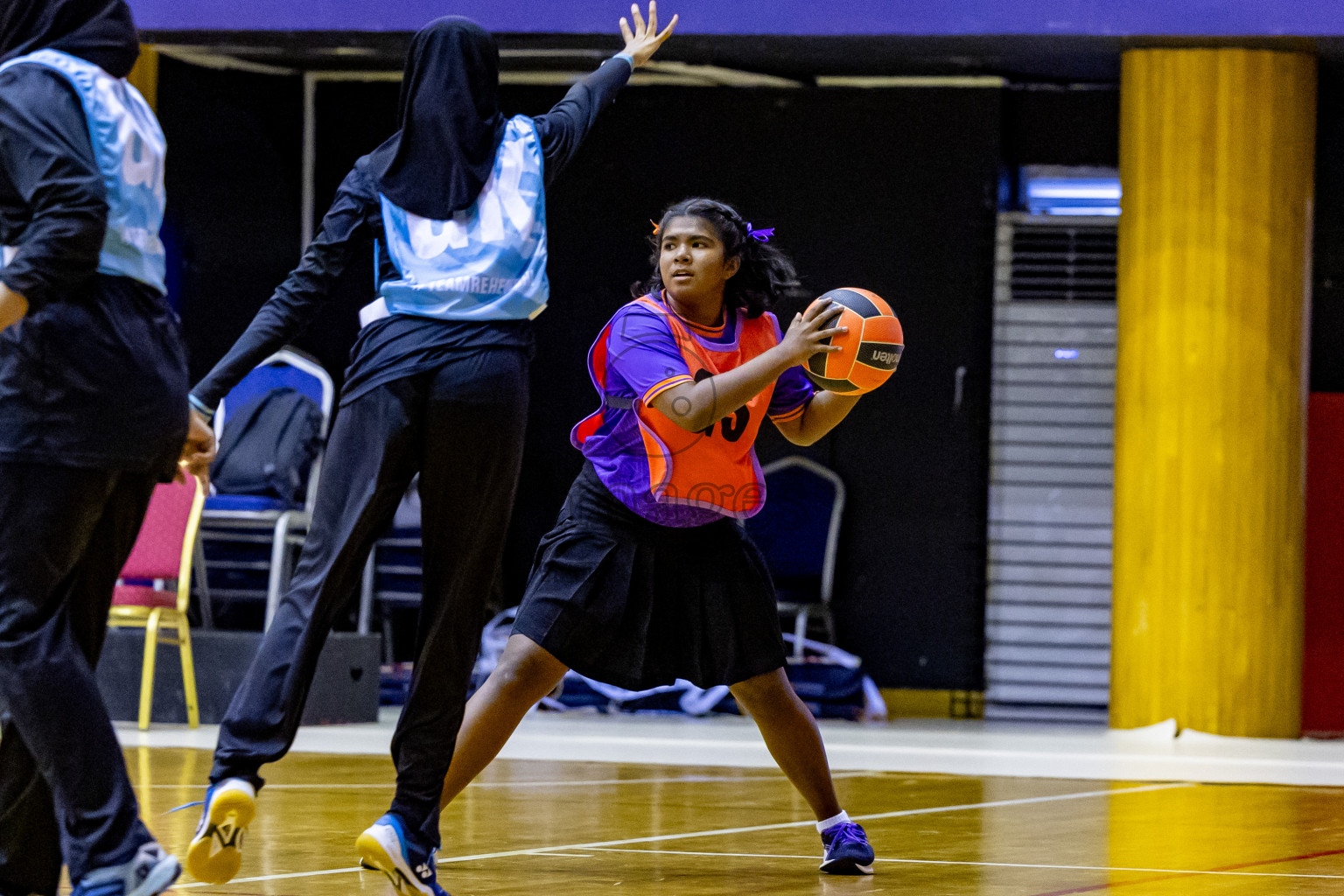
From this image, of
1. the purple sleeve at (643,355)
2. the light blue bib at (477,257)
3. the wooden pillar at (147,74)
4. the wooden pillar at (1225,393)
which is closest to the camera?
the light blue bib at (477,257)

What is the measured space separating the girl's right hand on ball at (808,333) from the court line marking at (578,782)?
2.01 meters

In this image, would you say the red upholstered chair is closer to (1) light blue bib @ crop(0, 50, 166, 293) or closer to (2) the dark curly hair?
(2) the dark curly hair

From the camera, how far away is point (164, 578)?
26.0 feet

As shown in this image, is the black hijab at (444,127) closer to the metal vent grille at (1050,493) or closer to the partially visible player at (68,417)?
the partially visible player at (68,417)

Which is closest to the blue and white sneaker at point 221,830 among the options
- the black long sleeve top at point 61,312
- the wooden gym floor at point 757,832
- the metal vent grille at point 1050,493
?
the wooden gym floor at point 757,832

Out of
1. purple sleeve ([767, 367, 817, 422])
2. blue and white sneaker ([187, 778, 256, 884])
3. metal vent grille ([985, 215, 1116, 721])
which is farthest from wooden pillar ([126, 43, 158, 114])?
blue and white sneaker ([187, 778, 256, 884])

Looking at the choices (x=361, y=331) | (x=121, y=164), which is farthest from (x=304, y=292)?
(x=121, y=164)

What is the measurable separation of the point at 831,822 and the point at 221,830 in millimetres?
1421

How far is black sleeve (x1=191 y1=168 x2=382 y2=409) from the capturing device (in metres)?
2.96

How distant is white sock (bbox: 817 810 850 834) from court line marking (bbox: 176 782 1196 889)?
51cm

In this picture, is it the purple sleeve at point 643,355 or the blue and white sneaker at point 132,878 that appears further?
the purple sleeve at point 643,355

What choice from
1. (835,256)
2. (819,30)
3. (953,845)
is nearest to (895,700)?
(835,256)

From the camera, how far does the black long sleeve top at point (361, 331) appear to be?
2.99 metres

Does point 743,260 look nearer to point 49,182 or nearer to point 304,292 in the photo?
point 304,292
